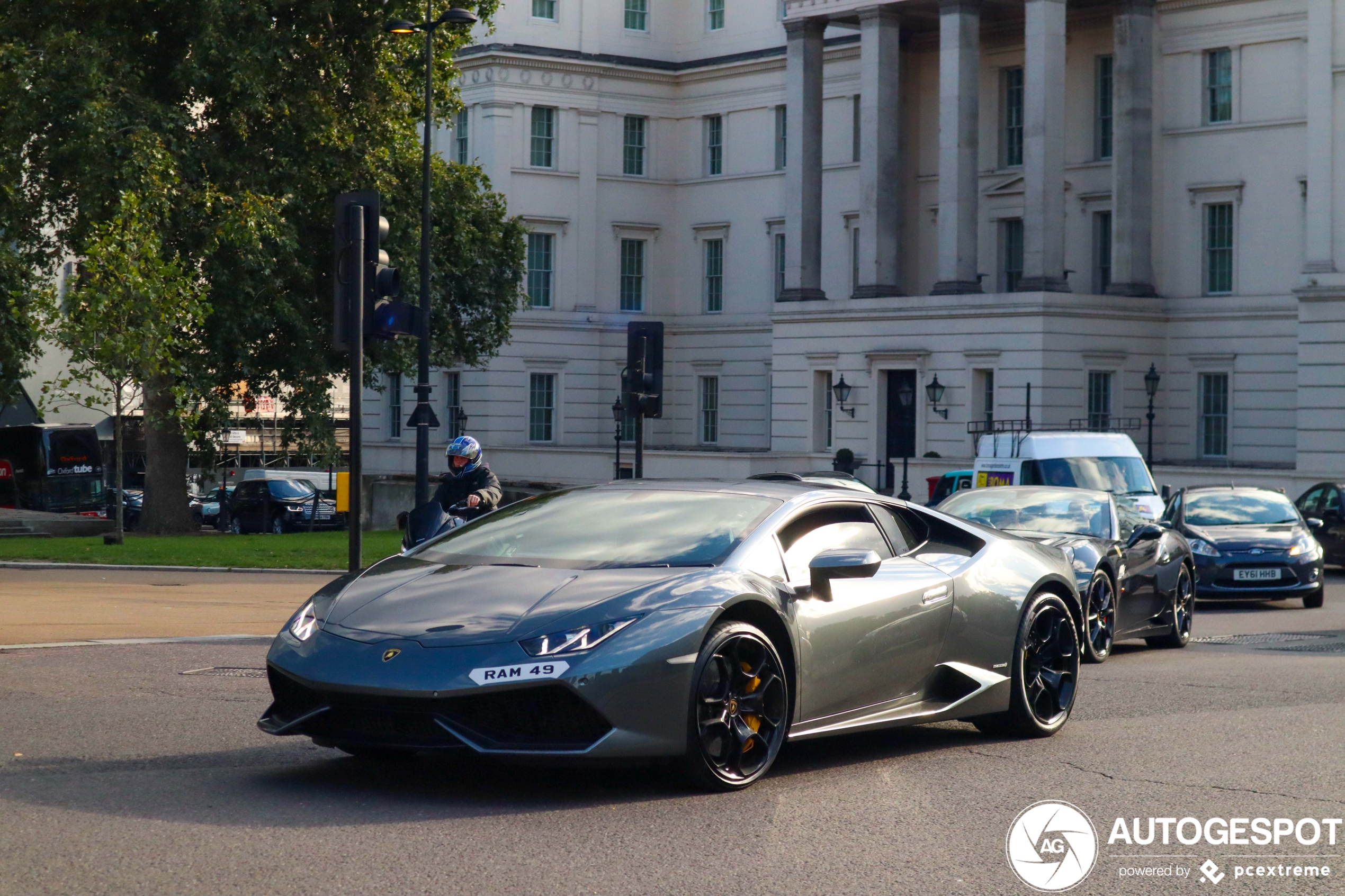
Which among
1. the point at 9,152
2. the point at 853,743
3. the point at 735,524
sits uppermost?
the point at 9,152

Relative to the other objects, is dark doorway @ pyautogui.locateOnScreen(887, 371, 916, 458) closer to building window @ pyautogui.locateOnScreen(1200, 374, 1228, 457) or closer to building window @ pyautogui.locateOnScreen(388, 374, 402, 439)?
building window @ pyautogui.locateOnScreen(1200, 374, 1228, 457)

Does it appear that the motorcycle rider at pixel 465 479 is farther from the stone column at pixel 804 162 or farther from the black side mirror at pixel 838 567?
the stone column at pixel 804 162

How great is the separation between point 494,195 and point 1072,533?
30.6m

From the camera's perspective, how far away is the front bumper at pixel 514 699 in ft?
24.0

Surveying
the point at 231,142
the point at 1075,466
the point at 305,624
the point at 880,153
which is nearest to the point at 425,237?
the point at 231,142

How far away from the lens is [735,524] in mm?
8570

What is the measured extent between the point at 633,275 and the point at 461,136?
25.9 feet

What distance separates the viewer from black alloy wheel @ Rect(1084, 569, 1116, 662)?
1447cm

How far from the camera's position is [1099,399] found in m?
Result: 51.4

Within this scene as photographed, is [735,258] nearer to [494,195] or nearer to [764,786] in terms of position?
[494,195]

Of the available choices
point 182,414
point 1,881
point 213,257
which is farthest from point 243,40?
point 1,881

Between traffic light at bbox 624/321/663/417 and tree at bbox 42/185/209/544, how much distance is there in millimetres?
15237

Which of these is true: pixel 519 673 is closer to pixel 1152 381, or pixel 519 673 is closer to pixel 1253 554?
pixel 1253 554

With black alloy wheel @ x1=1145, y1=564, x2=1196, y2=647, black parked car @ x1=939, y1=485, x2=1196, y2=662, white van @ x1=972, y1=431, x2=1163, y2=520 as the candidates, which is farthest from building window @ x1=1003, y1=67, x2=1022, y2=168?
black alloy wheel @ x1=1145, y1=564, x2=1196, y2=647
